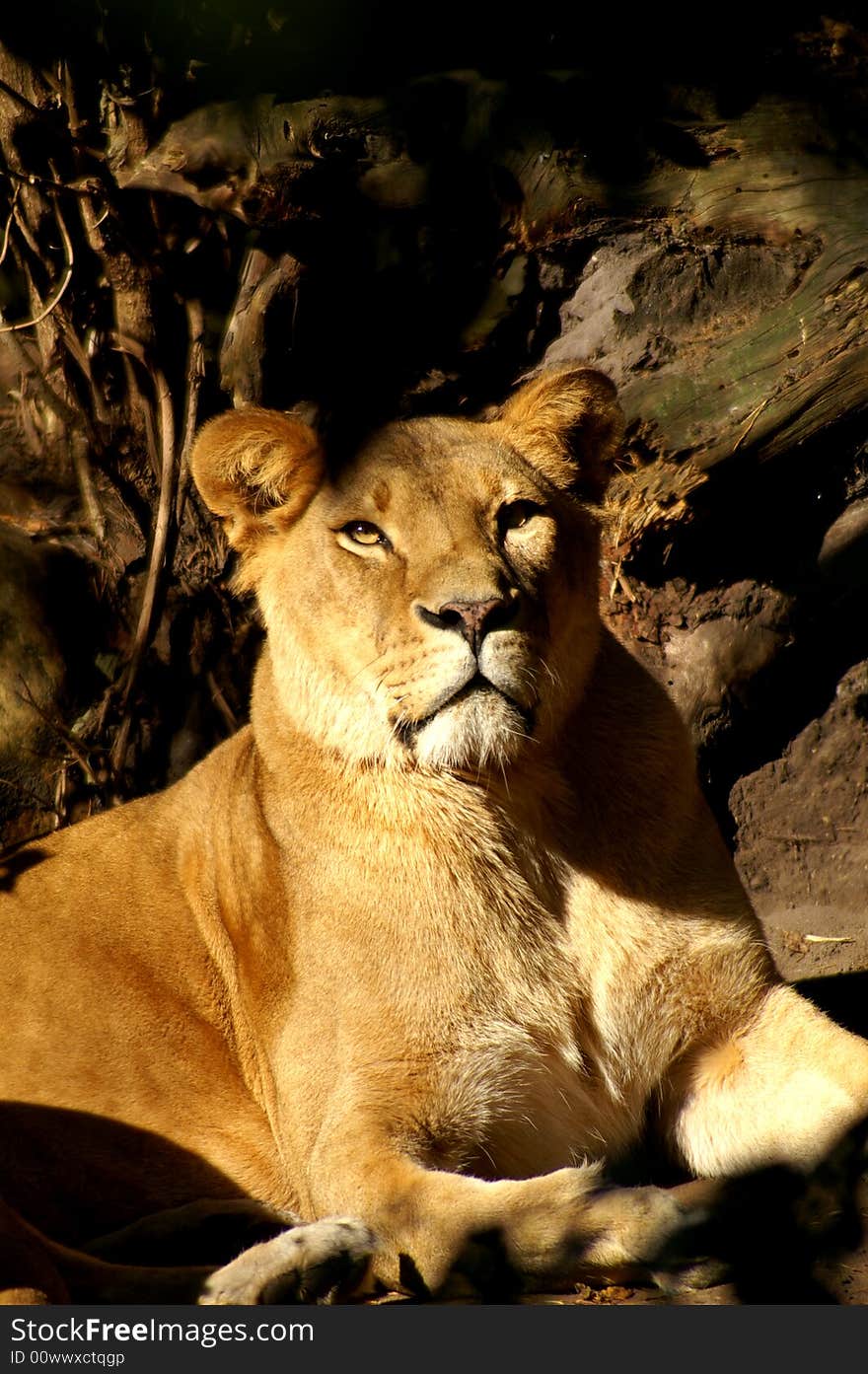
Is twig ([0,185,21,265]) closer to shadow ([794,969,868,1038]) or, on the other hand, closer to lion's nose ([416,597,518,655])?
lion's nose ([416,597,518,655])

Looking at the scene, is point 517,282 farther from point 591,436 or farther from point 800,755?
point 800,755

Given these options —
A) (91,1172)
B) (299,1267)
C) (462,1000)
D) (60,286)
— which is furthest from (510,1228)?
(60,286)

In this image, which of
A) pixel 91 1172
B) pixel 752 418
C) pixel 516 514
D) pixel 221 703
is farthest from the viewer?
pixel 221 703

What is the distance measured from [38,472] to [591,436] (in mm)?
2534

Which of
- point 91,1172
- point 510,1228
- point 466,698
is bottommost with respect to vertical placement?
point 91,1172

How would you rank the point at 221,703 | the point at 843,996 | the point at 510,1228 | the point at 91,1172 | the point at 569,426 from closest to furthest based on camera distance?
the point at 510,1228 < the point at 91,1172 < the point at 569,426 < the point at 843,996 < the point at 221,703

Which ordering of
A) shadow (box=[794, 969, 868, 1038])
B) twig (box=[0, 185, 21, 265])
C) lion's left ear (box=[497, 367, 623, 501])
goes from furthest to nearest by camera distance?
twig (box=[0, 185, 21, 265]) → shadow (box=[794, 969, 868, 1038]) → lion's left ear (box=[497, 367, 623, 501])

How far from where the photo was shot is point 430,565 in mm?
3092

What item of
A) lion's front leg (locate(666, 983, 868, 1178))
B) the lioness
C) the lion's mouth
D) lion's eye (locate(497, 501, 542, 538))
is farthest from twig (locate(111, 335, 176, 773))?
lion's front leg (locate(666, 983, 868, 1178))

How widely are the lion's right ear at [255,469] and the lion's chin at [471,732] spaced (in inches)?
30.4

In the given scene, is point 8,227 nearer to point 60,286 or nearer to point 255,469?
point 60,286

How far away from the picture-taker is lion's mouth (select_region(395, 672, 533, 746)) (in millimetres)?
2986

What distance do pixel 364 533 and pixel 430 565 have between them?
29cm

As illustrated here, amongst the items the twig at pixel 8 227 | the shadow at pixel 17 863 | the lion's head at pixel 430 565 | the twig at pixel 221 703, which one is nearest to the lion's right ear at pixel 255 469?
the lion's head at pixel 430 565
